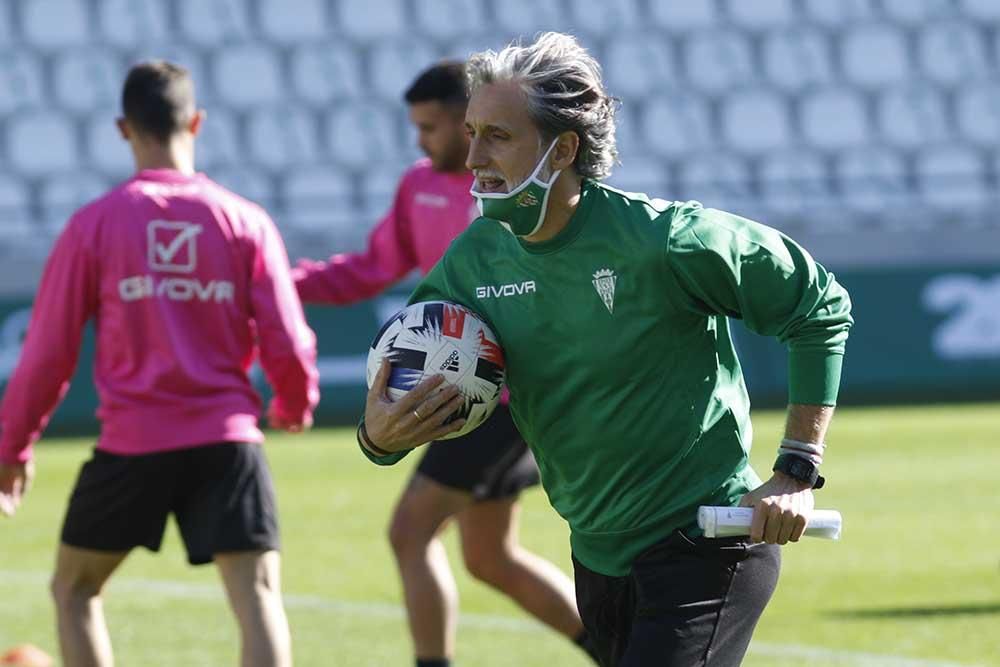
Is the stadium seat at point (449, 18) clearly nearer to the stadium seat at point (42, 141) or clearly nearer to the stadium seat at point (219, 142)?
the stadium seat at point (219, 142)

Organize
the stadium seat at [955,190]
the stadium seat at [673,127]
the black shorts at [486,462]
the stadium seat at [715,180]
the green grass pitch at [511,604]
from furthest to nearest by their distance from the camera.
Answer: the stadium seat at [673,127]
the stadium seat at [955,190]
the stadium seat at [715,180]
the green grass pitch at [511,604]
the black shorts at [486,462]

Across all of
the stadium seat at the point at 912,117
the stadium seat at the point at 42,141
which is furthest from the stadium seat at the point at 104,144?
the stadium seat at the point at 912,117

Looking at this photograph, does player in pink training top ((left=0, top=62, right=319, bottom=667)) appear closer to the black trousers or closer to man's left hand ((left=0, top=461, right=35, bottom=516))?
man's left hand ((left=0, top=461, right=35, bottom=516))

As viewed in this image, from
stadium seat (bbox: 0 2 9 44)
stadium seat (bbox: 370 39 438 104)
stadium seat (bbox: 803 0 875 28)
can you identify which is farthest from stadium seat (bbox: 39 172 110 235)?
stadium seat (bbox: 803 0 875 28)

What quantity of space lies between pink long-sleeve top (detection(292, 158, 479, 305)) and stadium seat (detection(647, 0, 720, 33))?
60.5 ft

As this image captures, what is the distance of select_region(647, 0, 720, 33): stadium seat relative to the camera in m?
25.3

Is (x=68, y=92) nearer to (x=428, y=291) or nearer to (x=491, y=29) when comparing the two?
(x=491, y=29)

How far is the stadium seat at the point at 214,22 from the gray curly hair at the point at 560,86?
20.2 metres

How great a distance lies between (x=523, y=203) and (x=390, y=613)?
16.6 feet

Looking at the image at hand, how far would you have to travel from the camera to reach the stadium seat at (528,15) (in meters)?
24.8

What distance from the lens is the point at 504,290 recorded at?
4.23 m

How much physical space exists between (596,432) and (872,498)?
9.50 metres

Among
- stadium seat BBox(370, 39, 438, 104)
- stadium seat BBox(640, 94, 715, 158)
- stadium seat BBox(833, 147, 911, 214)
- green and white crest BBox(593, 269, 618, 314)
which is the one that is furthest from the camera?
stadium seat BBox(640, 94, 715, 158)

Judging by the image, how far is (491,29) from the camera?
81.2 ft
